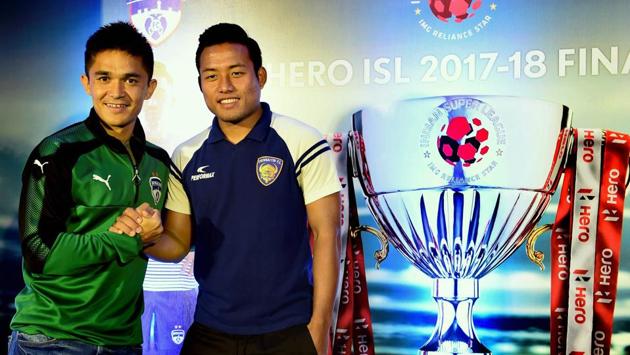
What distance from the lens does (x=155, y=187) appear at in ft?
7.02

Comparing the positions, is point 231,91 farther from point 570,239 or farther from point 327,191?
point 570,239

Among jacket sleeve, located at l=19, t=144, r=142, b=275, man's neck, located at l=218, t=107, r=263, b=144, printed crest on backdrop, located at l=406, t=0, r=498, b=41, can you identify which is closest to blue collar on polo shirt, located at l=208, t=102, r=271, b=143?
man's neck, located at l=218, t=107, r=263, b=144

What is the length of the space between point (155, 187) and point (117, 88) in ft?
0.89

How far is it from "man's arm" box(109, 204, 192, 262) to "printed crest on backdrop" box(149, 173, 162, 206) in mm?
54

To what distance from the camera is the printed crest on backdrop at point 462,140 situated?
8.36ft

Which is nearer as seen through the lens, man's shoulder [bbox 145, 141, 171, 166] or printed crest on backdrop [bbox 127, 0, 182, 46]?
man's shoulder [bbox 145, 141, 171, 166]

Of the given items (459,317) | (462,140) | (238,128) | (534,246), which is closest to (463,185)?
(462,140)

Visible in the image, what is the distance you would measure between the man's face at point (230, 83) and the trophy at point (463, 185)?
63 cm

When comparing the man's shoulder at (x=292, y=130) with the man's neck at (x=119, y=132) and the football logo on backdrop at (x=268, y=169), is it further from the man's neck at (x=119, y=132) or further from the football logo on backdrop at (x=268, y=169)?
the man's neck at (x=119, y=132)

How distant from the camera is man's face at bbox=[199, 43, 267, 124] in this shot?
212cm

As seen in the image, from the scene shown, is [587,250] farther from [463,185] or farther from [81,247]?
[81,247]

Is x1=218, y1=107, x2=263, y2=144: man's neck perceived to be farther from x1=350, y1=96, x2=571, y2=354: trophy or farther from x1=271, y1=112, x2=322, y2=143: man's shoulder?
x1=350, y1=96, x2=571, y2=354: trophy

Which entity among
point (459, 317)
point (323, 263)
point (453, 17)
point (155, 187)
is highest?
point (453, 17)

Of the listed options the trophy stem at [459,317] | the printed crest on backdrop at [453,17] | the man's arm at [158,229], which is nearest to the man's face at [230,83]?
the man's arm at [158,229]
